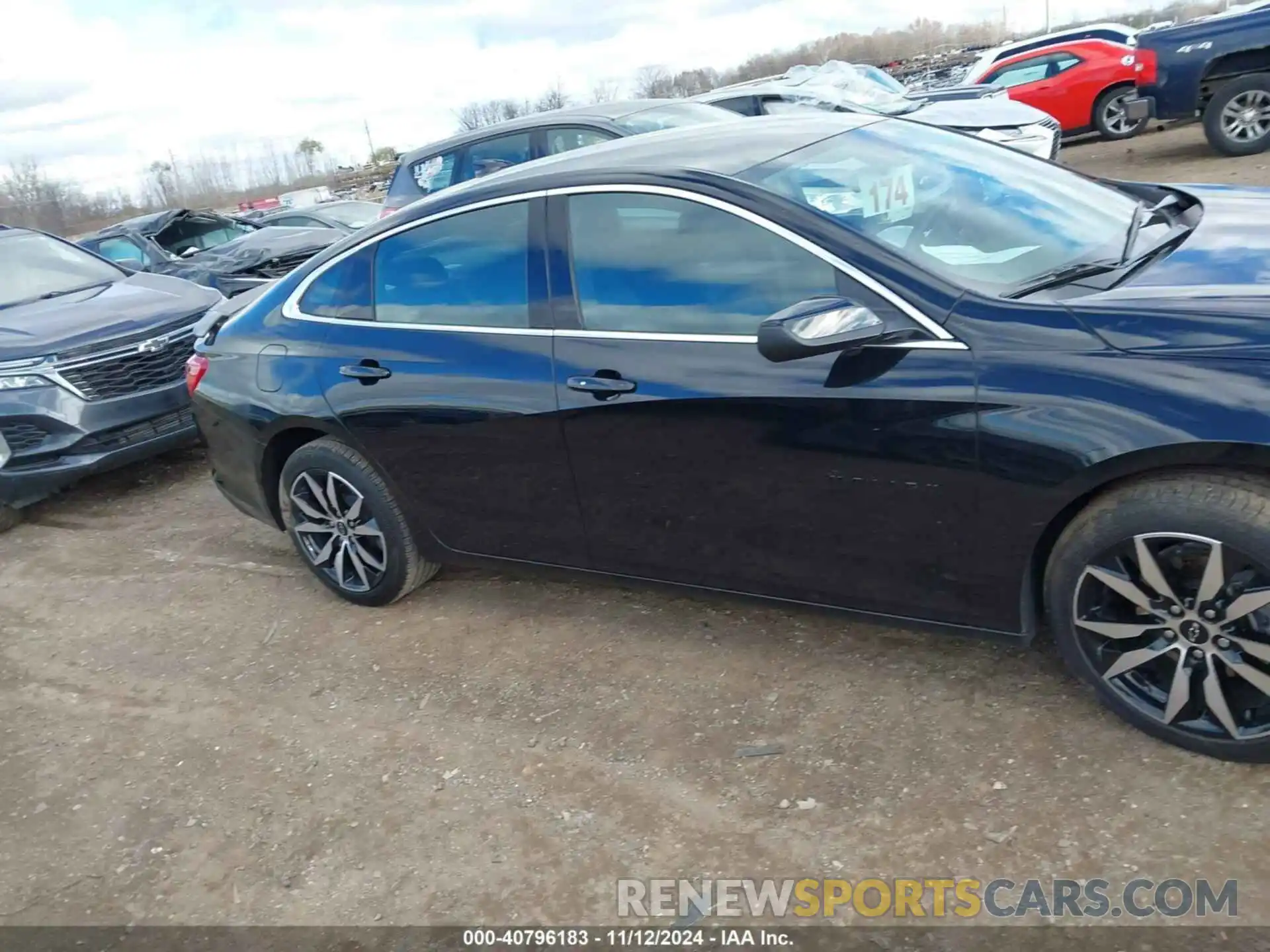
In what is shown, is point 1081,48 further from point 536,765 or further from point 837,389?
point 536,765

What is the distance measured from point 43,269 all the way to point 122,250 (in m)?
5.63

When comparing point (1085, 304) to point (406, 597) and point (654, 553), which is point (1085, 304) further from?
point (406, 597)

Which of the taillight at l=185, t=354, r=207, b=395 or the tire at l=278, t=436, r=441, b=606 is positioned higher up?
the taillight at l=185, t=354, r=207, b=395

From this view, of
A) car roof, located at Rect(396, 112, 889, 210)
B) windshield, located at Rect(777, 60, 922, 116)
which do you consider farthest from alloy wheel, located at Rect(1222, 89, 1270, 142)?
car roof, located at Rect(396, 112, 889, 210)

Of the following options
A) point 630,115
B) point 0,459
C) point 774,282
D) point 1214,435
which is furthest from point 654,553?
point 630,115

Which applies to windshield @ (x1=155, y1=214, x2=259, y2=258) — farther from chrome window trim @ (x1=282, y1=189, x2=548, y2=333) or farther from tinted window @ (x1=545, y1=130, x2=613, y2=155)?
chrome window trim @ (x1=282, y1=189, x2=548, y2=333)

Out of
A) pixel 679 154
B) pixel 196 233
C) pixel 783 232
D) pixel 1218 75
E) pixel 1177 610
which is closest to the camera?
pixel 1177 610

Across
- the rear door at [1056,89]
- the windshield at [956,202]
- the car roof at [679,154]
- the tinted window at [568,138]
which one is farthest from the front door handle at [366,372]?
the rear door at [1056,89]

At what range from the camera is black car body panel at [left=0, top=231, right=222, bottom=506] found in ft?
19.0

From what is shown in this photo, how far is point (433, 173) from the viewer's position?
9.10 meters

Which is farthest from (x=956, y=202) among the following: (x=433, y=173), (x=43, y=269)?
(x=433, y=173)

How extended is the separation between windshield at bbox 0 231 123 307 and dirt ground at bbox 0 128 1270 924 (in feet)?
10.3

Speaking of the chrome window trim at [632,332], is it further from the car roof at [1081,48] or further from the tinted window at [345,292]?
the car roof at [1081,48]

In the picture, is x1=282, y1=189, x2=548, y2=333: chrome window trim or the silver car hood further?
the silver car hood
